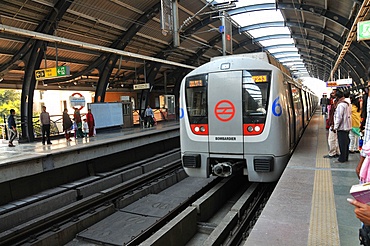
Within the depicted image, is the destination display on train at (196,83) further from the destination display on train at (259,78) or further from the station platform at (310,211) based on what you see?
the station platform at (310,211)

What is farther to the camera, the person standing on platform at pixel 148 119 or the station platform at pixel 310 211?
the person standing on platform at pixel 148 119

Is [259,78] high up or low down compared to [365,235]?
up

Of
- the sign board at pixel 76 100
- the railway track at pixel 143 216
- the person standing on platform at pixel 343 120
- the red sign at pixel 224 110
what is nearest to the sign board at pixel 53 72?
the sign board at pixel 76 100

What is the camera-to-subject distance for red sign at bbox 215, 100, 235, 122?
5520mm

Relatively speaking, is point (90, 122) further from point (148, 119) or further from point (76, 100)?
point (148, 119)

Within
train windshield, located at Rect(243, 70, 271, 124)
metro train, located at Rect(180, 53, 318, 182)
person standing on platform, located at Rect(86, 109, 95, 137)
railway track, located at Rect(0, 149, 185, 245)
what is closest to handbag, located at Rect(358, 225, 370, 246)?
metro train, located at Rect(180, 53, 318, 182)

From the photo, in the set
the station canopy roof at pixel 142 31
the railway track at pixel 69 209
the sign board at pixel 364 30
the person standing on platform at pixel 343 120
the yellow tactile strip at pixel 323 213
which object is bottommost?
the railway track at pixel 69 209

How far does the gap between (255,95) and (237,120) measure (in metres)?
0.57

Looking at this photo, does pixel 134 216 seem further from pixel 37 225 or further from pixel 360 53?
pixel 360 53

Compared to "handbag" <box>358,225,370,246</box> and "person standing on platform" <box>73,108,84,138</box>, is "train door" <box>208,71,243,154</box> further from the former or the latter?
"person standing on platform" <box>73,108,84,138</box>

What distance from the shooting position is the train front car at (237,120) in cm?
529

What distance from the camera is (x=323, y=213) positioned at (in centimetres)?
335

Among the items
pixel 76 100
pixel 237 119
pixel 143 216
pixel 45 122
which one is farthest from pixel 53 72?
pixel 237 119

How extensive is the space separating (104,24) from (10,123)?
19.5 feet
